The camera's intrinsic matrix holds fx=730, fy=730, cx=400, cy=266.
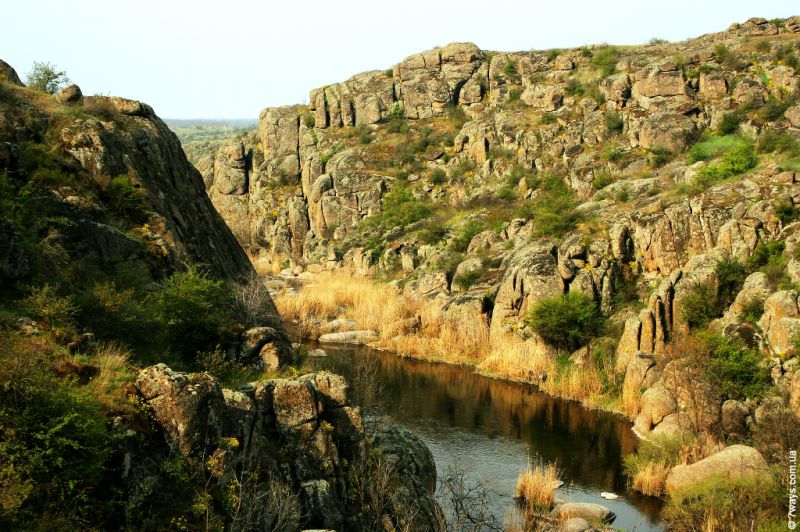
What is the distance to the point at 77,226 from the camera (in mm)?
21969

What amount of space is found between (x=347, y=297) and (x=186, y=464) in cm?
4089

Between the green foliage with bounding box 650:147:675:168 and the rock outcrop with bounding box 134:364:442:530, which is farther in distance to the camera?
the green foliage with bounding box 650:147:675:168

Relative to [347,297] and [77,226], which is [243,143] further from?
[77,226]

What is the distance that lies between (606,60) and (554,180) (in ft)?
57.7

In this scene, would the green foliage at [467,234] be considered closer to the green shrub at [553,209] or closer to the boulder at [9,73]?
the green shrub at [553,209]

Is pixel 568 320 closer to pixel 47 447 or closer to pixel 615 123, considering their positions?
pixel 615 123

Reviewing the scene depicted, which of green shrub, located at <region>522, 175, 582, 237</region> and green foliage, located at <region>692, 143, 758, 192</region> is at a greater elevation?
green foliage, located at <region>692, 143, 758, 192</region>

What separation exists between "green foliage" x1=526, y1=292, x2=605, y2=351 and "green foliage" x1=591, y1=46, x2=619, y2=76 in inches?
1403

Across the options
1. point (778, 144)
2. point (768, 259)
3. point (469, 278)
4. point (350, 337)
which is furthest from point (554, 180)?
point (768, 259)

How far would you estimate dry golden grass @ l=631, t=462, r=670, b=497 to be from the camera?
2466 centimetres

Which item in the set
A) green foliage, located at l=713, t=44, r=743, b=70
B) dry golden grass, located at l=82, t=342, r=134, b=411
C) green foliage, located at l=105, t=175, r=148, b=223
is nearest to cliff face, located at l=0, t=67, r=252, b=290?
green foliage, located at l=105, t=175, r=148, b=223

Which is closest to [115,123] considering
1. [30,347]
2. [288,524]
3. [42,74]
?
[42,74]

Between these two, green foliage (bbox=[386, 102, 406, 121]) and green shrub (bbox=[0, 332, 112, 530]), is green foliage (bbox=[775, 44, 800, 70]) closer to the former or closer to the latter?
A: green foliage (bbox=[386, 102, 406, 121])

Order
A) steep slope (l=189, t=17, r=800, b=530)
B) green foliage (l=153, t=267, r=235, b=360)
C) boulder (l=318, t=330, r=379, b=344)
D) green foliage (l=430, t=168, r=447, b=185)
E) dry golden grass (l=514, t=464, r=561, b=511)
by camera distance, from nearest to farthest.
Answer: green foliage (l=153, t=267, r=235, b=360)
dry golden grass (l=514, t=464, r=561, b=511)
steep slope (l=189, t=17, r=800, b=530)
boulder (l=318, t=330, r=379, b=344)
green foliage (l=430, t=168, r=447, b=185)
